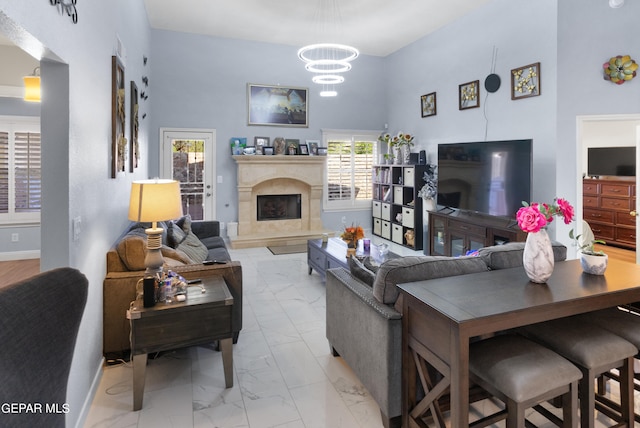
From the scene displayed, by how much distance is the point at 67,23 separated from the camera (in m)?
1.90

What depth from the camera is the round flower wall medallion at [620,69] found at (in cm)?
406

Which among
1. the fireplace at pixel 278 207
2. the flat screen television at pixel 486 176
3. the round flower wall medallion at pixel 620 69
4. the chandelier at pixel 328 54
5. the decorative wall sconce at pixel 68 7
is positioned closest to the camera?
the decorative wall sconce at pixel 68 7

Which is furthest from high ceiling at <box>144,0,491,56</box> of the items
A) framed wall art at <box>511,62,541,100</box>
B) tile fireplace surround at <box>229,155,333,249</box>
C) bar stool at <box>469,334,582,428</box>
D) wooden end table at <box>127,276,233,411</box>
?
bar stool at <box>469,334,582,428</box>

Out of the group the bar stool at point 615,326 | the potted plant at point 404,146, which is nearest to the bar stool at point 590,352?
the bar stool at point 615,326

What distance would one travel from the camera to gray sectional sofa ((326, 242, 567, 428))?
205 centimetres

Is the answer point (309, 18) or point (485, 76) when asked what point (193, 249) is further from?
point (485, 76)

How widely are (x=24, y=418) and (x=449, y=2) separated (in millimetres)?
Answer: 6508

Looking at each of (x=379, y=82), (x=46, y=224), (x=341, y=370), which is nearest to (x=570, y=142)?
(x=341, y=370)

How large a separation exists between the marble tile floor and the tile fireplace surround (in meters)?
3.68

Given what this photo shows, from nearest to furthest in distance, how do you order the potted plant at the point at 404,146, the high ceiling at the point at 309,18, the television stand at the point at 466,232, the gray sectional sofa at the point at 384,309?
the gray sectional sofa at the point at 384,309 < the television stand at the point at 466,232 < the high ceiling at the point at 309,18 < the potted plant at the point at 404,146

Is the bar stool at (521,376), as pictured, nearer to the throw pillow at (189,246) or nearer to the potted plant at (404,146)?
the throw pillow at (189,246)

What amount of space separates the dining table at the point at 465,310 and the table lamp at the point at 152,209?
169 cm

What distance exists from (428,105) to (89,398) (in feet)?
21.4

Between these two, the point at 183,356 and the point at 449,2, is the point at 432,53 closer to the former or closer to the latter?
the point at 449,2
